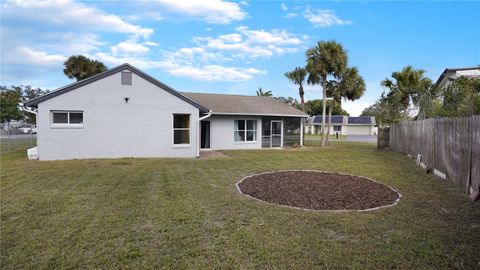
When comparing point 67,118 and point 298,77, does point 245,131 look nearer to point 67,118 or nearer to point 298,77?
point 67,118

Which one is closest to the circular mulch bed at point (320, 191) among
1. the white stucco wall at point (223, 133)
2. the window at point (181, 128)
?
the window at point (181, 128)

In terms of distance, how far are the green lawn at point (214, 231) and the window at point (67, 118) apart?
6704mm

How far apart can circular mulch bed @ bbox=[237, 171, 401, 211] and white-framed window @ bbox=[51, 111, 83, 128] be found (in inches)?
369

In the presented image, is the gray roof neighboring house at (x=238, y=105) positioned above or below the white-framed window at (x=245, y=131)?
above

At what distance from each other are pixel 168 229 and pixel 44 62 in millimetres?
28362

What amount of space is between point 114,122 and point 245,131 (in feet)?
30.8

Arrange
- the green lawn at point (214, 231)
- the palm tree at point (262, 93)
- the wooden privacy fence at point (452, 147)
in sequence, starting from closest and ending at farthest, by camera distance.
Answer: the green lawn at point (214, 231) < the wooden privacy fence at point (452, 147) < the palm tree at point (262, 93)

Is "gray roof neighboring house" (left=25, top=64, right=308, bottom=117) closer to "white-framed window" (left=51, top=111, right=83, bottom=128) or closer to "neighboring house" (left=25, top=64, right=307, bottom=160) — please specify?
"neighboring house" (left=25, top=64, right=307, bottom=160)

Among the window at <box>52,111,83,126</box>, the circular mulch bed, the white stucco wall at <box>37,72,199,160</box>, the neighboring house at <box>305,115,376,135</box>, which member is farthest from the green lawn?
the neighboring house at <box>305,115,376,135</box>


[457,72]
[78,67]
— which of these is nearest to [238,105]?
[457,72]

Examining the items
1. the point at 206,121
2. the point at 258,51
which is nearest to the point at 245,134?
the point at 206,121

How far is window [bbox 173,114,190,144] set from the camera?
16500mm

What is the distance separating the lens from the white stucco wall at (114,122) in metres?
14.2

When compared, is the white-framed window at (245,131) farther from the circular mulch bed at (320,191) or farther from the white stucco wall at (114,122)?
the circular mulch bed at (320,191)
